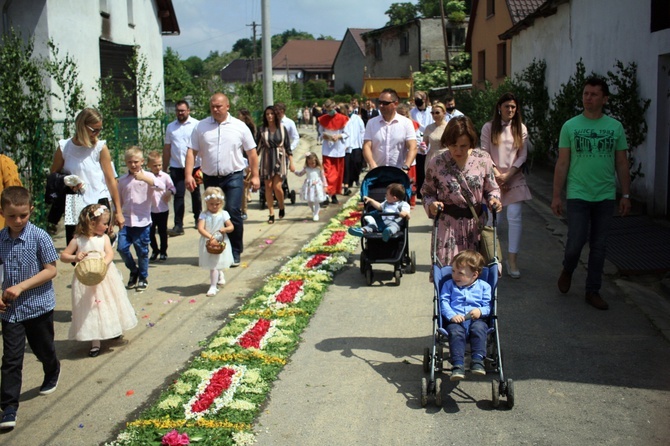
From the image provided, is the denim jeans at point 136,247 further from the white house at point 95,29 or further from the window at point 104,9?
the window at point 104,9

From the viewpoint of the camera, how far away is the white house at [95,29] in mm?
17016

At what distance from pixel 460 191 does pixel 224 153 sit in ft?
14.2

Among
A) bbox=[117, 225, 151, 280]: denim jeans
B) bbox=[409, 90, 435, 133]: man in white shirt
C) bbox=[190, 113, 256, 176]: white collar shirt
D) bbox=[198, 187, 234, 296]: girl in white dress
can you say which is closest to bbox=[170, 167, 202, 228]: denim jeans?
bbox=[190, 113, 256, 176]: white collar shirt

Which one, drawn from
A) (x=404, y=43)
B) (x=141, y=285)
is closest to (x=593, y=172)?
(x=141, y=285)

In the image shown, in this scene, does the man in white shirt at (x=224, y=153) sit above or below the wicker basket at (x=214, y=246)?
above

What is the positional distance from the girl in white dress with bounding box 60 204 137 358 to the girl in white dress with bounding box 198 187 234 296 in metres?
1.78

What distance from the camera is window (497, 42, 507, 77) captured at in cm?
3359

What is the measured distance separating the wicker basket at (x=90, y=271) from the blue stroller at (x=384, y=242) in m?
3.40

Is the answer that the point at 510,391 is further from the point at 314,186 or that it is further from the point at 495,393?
the point at 314,186

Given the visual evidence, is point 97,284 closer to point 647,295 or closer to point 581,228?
point 581,228

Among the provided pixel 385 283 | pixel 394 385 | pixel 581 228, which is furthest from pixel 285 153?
pixel 394 385

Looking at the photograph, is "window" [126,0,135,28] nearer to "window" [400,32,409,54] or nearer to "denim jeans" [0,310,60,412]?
"denim jeans" [0,310,60,412]

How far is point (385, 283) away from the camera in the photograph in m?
9.22

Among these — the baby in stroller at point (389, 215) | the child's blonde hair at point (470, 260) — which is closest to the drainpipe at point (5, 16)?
the baby in stroller at point (389, 215)
